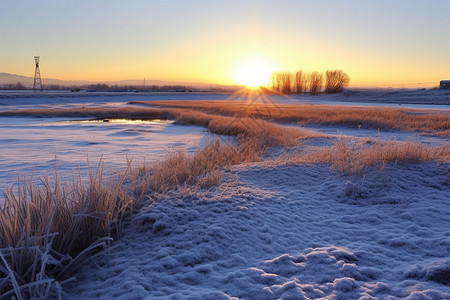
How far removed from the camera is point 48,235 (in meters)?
3.01

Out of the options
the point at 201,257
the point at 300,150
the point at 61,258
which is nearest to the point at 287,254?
the point at 201,257

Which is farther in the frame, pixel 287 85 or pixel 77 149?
pixel 287 85

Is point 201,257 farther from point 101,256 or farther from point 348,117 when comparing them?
point 348,117

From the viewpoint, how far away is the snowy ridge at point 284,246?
9.59 ft

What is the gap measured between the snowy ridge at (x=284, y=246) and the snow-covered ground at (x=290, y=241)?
0.01 meters

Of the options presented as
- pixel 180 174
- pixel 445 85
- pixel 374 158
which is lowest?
pixel 180 174

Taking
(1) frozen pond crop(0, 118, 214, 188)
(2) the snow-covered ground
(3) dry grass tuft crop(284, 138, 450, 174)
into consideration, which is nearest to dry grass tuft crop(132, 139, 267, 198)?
(2) the snow-covered ground

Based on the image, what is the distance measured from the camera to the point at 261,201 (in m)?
5.00

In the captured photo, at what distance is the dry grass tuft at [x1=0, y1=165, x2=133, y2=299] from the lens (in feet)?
9.29

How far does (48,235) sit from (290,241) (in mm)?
2503

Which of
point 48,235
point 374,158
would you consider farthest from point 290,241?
point 374,158

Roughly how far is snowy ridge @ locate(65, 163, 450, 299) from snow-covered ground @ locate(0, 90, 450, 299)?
1 cm

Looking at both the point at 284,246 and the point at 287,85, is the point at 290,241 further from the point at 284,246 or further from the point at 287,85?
the point at 287,85

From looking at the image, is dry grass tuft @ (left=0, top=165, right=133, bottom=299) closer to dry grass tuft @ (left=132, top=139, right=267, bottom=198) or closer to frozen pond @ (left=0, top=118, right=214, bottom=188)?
dry grass tuft @ (left=132, top=139, right=267, bottom=198)
